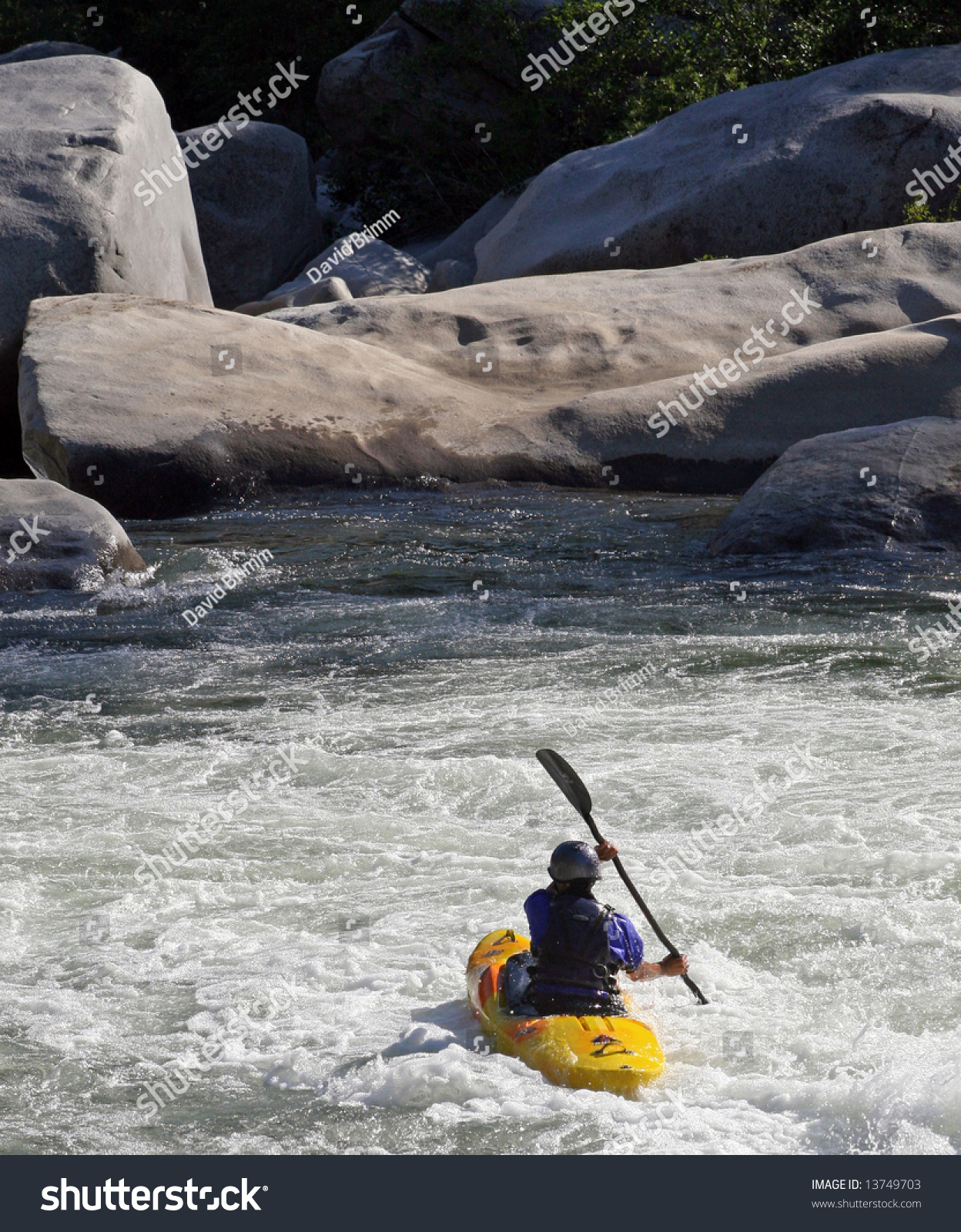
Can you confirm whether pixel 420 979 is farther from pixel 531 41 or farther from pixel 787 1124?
pixel 531 41

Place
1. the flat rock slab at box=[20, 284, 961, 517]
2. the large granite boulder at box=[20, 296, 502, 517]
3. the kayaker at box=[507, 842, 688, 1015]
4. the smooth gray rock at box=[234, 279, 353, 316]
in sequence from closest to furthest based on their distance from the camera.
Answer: the kayaker at box=[507, 842, 688, 1015] → the large granite boulder at box=[20, 296, 502, 517] → the flat rock slab at box=[20, 284, 961, 517] → the smooth gray rock at box=[234, 279, 353, 316]

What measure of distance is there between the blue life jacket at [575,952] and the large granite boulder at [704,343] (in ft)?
24.0

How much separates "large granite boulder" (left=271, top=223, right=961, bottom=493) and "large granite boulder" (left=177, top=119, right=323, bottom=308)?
556cm

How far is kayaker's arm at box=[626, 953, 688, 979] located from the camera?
3.74 m

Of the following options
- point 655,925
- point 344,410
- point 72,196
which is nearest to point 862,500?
point 344,410

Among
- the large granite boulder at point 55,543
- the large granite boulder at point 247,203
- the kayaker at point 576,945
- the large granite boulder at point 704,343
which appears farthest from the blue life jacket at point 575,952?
the large granite boulder at point 247,203

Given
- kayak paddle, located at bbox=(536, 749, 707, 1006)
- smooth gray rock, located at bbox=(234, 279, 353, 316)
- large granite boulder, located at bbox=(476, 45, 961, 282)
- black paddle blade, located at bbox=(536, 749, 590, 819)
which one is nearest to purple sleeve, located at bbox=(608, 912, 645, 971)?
kayak paddle, located at bbox=(536, 749, 707, 1006)

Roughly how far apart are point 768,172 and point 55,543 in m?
8.66

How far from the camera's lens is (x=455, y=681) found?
21.8 feet

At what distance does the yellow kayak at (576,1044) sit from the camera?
3.41m

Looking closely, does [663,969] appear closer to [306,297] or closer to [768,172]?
[768,172]

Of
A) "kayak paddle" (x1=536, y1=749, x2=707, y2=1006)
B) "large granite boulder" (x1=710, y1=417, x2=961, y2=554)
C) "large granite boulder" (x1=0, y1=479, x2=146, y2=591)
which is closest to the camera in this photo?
"kayak paddle" (x1=536, y1=749, x2=707, y2=1006)

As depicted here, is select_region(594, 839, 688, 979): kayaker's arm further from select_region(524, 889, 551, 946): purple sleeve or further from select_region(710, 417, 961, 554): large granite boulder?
select_region(710, 417, 961, 554): large granite boulder
